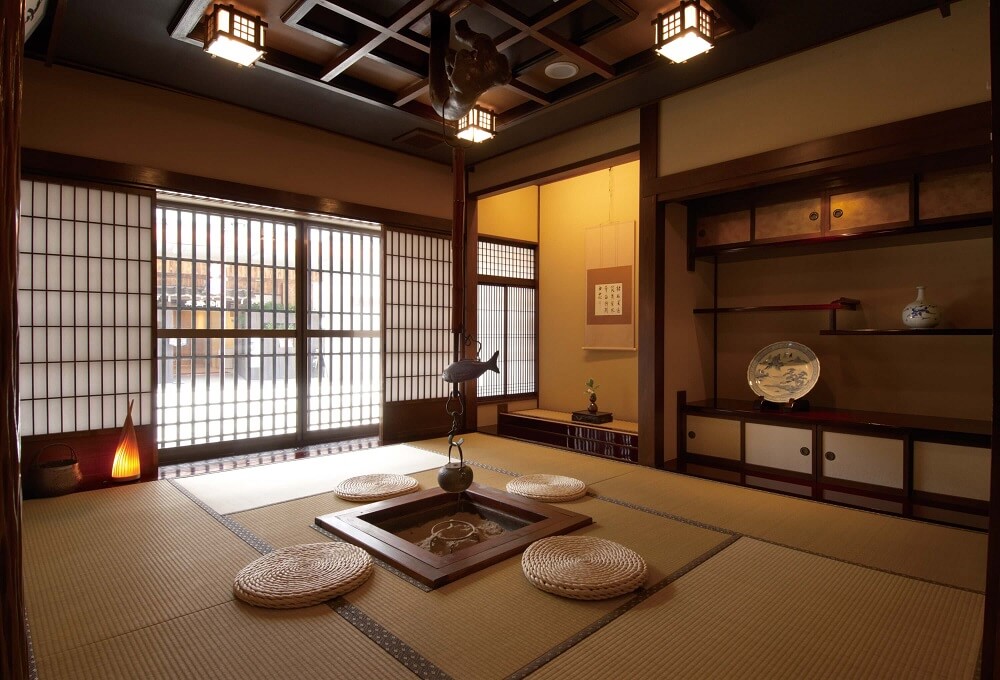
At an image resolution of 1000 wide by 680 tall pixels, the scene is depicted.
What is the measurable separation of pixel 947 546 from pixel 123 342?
514cm

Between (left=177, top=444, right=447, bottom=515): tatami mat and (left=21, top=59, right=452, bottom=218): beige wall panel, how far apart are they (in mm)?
2329

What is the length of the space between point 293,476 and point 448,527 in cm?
145

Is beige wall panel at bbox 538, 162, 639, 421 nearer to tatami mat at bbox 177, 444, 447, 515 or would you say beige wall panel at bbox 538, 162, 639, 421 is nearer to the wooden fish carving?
tatami mat at bbox 177, 444, 447, 515

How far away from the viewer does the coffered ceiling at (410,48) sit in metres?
3.14

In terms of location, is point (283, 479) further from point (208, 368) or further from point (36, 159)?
point (36, 159)

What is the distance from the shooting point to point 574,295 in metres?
6.53

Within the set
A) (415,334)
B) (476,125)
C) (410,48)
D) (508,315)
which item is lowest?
(415,334)

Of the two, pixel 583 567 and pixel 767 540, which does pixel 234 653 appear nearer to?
pixel 583 567

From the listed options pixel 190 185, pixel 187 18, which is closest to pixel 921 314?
pixel 187 18

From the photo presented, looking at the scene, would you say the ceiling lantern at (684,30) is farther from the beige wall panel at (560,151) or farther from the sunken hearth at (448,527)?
the sunken hearth at (448,527)

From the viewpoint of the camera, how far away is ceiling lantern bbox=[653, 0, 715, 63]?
9.84 ft

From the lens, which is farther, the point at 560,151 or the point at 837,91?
the point at 560,151

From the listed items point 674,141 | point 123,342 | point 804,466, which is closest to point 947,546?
point 804,466

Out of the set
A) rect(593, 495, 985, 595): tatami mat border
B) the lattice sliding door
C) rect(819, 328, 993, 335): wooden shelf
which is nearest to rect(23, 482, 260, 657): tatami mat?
rect(593, 495, 985, 595): tatami mat border
